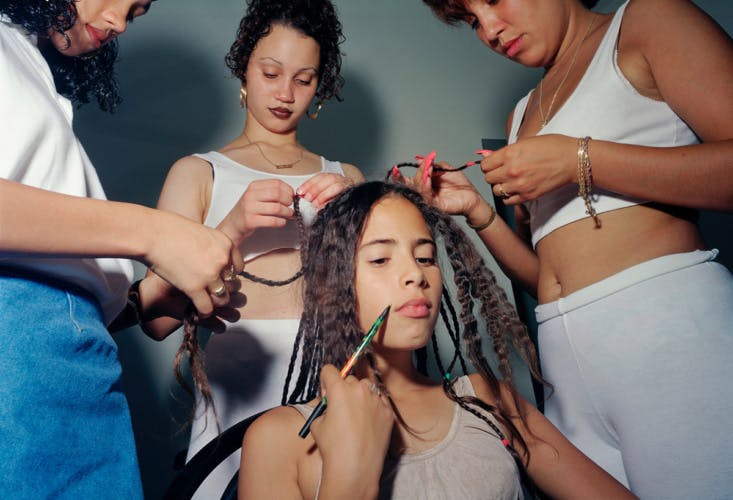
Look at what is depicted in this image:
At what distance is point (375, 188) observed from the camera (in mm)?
1207

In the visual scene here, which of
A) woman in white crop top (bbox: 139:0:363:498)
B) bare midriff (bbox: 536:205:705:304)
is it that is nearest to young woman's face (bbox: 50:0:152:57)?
woman in white crop top (bbox: 139:0:363:498)

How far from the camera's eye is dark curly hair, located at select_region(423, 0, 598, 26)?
1369 millimetres

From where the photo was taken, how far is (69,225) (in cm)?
61

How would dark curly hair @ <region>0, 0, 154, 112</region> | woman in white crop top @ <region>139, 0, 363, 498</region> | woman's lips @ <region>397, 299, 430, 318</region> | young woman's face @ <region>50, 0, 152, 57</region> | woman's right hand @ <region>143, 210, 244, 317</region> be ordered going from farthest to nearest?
woman in white crop top @ <region>139, 0, 363, 498</region> < woman's lips @ <region>397, 299, 430, 318</region> < young woman's face @ <region>50, 0, 152, 57</region> < dark curly hair @ <region>0, 0, 154, 112</region> < woman's right hand @ <region>143, 210, 244, 317</region>

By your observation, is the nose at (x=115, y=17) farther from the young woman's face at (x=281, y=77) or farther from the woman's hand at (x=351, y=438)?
the woman's hand at (x=351, y=438)

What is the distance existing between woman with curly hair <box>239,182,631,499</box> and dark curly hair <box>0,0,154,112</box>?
0.53 meters

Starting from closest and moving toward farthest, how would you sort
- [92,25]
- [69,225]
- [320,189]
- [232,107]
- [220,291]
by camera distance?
[69,225] < [220,291] < [92,25] < [320,189] < [232,107]

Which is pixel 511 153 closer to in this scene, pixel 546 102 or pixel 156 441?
pixel 546 102

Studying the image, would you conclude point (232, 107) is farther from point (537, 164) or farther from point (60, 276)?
point (60, 276)

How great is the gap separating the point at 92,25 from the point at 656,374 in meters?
1.08

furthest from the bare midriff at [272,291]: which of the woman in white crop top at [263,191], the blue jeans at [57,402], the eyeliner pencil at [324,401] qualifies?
the blue jeans at [57,402]

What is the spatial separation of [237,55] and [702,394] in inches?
51.7

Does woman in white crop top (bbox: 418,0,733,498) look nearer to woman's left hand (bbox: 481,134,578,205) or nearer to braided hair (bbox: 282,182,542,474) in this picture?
woman's left hand (bbox: 481,134,578,205)

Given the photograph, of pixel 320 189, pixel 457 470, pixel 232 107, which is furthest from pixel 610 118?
pixel 232 107
